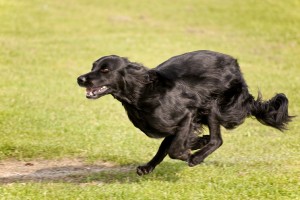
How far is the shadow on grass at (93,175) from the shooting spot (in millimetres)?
8695

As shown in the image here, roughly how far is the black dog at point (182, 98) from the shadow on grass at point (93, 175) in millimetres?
247

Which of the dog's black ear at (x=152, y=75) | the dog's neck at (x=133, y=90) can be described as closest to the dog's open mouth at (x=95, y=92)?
the dog's neck at (x=133, y=90)

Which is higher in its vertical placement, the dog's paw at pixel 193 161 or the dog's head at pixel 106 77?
the dog's head at pixel 106 77

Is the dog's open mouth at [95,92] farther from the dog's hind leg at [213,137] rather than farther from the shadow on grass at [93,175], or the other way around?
the dog's hind leg at [213,137]

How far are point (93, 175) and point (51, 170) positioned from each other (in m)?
0.96

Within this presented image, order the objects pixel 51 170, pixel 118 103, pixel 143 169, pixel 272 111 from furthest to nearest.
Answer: pixel 118 103 → pixel 51 170 → pixel 272 111 → pixel 143 169

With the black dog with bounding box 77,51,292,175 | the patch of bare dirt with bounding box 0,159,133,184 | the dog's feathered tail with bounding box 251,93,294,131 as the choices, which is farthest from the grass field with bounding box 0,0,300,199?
the dog's feathered tail with bounding box 251,93,294,131

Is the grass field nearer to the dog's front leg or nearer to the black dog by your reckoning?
the dog's front leg

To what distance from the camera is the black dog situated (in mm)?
8062

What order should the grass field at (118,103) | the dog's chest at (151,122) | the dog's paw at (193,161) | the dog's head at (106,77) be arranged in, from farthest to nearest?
the dog's paw at (193,161) < the dog's chest at (151,122) < the grass field at (118,103) < the dog's head at (106,77)

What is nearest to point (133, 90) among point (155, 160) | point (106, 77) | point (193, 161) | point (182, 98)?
point (106, 77)

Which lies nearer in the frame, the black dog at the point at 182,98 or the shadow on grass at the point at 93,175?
the black dog at the point at 182,98

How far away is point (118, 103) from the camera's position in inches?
600

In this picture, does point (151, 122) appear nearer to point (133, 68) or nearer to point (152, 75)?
point (152, 75)
